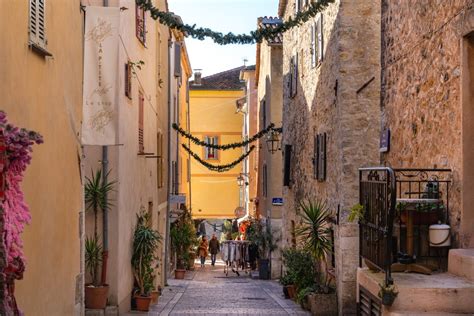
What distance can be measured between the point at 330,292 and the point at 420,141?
6749 mm

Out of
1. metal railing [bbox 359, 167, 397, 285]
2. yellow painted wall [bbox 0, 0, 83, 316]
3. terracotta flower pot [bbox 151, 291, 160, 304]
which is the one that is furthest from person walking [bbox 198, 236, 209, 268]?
metal railing [bbox 359, 167, 397, 285]

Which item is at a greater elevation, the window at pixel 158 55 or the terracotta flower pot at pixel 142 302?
the window at pixel 158 55

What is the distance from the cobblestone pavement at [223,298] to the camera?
1673 centimetres

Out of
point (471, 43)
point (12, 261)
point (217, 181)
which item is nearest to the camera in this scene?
point (12, 261)

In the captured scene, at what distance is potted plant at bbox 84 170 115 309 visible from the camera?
45.2 feet

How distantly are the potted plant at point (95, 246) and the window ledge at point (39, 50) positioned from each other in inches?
212

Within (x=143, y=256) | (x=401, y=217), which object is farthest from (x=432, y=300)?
(x=143, y=256)

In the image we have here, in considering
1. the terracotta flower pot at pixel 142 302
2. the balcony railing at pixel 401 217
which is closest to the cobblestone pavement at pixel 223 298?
the terracotta flower pot at pixel 142 302

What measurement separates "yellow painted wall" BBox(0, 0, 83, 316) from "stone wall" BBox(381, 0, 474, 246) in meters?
4.38

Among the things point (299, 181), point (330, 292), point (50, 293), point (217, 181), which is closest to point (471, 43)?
point (50, 293)

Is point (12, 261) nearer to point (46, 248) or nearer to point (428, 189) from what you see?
point (46, 248)

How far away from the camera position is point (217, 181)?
5466cm

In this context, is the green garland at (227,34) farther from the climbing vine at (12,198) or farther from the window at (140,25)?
the climbing vine at (12,198)

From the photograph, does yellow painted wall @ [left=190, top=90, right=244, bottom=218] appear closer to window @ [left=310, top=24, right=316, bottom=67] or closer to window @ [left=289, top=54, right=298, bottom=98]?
window @ [left=289, top=54, right=298, bottom=98]
